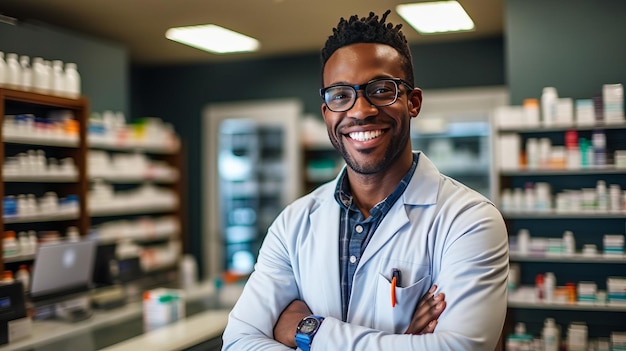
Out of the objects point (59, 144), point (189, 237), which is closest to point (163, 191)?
point (189, 237)

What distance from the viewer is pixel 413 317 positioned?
1.61m

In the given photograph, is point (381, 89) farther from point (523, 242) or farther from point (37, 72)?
point (523, 242)

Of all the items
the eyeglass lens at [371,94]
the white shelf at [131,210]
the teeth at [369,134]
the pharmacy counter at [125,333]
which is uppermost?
the eyeglass lens at [371,94]

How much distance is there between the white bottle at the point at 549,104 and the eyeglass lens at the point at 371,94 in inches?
89.1

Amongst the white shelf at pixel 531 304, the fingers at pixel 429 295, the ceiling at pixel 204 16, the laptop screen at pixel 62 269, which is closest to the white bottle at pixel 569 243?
the white shelf at pixel 531 304

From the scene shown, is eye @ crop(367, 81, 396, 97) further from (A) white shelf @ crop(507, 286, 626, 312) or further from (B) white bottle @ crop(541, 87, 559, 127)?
(B) white bottle @ crop(541, 87, 559, 127)

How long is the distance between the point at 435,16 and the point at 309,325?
190 cm

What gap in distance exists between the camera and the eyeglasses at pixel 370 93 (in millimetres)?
1621

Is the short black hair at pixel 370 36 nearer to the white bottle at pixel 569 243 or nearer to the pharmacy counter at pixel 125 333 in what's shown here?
the pharmacy counter at pixel 125 333

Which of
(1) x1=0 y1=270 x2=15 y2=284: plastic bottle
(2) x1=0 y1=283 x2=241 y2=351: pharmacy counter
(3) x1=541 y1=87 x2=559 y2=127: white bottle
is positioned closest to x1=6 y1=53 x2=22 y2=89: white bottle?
(1) x1=0 y1=270 x2=15 y2=284: plastic bottle

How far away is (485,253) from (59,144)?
2950 mm

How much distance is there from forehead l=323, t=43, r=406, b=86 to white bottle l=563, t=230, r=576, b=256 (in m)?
2.23

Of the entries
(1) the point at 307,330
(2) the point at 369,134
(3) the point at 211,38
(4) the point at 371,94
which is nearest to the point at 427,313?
(1) the point at 307,330

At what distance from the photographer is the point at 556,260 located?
139 inches
